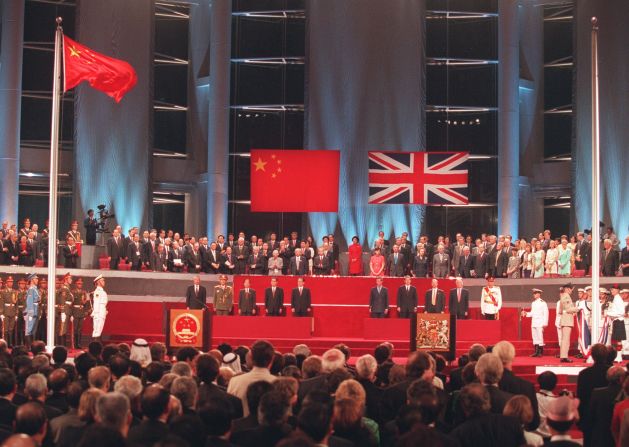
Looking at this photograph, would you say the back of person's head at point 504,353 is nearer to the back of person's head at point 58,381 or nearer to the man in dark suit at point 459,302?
the back of person's head at point 58,381

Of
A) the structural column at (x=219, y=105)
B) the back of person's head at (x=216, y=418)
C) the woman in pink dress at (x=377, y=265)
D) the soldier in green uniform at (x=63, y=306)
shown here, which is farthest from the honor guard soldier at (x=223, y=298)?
the back of person's head at (x=216, y=418)

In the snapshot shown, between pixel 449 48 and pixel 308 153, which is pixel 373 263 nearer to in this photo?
pixel 308 153

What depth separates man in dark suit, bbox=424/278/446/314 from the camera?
83.4 feet

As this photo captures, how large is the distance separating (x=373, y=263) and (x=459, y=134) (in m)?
12.6

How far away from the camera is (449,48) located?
41.3 m

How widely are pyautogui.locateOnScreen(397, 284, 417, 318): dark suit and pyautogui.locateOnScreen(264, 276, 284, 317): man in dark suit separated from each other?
2.99m

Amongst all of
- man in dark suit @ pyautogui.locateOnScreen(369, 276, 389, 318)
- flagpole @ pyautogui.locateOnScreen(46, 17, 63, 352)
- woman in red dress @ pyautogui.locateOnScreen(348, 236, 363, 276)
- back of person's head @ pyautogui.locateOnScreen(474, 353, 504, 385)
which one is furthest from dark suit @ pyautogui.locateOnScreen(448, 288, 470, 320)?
back of person's head @ pyautogui.locateOnScreen(474, 353, 504, 385)

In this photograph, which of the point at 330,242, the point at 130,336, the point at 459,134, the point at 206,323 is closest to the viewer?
the point at 206,323

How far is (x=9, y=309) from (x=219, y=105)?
16.2 metres

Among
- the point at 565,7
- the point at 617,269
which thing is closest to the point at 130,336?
the point at 617,269

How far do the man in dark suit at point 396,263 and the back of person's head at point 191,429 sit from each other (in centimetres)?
2459

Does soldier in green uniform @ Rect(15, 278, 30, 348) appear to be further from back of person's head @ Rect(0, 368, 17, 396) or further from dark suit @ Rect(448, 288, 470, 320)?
back of person's head @ Rect(0, 368, 17, 396)

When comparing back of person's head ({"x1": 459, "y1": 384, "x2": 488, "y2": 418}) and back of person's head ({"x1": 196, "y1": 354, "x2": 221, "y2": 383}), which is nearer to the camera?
back of person's head ({"x1": 459, "y1": 384, "x2": 488, "y2": 418})

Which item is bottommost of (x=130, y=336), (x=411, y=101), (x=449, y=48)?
(x=130, y=336)
